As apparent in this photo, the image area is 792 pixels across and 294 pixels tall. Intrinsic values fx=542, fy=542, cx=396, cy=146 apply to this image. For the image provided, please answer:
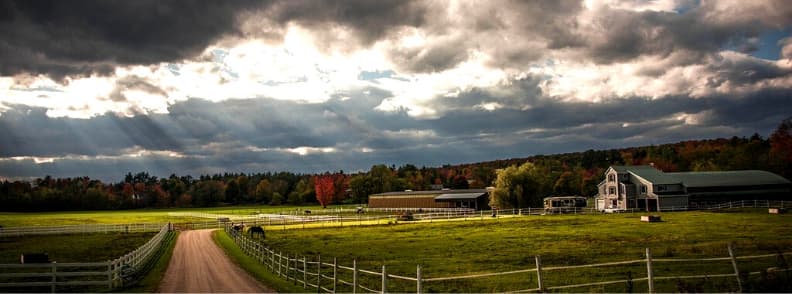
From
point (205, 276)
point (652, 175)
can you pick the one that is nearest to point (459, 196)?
point (652, 175)

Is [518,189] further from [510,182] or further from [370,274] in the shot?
[370,274]

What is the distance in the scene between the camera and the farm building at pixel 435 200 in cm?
9938

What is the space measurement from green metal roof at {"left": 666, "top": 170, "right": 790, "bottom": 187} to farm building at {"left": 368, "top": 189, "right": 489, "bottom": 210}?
1254 inches

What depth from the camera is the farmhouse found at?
78000 millimetres

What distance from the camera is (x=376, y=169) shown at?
17475 cm

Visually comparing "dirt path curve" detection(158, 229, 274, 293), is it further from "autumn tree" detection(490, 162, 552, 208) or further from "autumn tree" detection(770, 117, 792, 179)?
"autumn tree" detection(770, 117, 792, 179)

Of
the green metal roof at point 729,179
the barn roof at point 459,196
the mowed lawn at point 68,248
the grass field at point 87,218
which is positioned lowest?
the grass field at point 87,218

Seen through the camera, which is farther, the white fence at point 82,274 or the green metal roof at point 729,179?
the green metal roof at point 729,179

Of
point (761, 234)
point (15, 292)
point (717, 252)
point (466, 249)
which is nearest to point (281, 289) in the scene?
point (15, 292)

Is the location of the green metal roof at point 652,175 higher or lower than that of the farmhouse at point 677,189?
higher

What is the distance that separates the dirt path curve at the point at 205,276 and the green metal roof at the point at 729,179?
235ft

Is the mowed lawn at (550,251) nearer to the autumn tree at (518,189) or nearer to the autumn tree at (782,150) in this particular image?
the autumn tree at (518,189)

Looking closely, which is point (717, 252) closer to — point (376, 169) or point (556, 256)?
point (556, 256)

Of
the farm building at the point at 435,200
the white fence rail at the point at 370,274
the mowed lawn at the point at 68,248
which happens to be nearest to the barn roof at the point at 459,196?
the farm building at the point at 435,200
